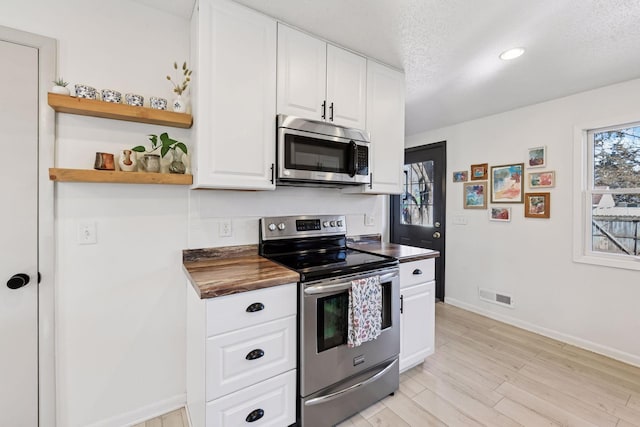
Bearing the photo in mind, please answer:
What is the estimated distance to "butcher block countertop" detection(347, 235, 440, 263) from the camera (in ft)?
6.75

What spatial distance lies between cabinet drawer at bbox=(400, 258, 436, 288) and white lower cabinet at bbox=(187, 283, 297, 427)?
0.92 metres

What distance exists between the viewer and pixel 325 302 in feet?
5.14

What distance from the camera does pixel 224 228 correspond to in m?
1.89

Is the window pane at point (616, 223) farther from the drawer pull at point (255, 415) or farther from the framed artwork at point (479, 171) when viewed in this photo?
the drawer pull at point (255, 415)

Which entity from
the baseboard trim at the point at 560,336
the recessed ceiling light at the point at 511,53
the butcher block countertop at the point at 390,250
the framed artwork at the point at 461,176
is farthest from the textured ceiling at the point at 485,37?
the baseboard trim at the point at 560,336

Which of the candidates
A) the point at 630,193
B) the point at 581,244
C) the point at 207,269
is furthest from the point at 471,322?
the point at 207,269

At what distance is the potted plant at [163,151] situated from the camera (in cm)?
154

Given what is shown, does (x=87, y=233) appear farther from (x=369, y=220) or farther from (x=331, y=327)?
(x=369, y=220)

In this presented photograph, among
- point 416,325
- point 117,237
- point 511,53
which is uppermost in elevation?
point 511,53

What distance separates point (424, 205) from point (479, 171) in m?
0.87

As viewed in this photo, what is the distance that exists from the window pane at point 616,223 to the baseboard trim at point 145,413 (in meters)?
3.72

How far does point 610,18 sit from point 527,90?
1033 millimetres

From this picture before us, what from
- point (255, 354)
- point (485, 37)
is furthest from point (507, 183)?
point (255, 354)

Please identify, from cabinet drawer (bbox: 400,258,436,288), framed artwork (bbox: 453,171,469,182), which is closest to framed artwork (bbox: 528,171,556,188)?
framed artwork (bbox: 453,171,469,182)
